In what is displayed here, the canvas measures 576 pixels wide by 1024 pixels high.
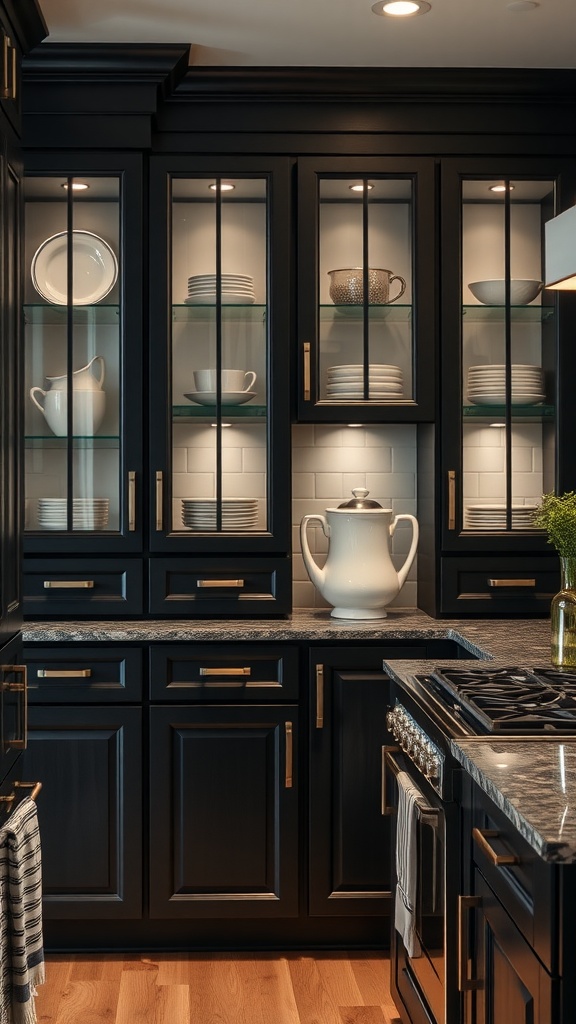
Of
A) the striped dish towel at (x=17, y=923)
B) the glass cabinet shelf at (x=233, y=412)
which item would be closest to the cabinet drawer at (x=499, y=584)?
the glass cabinet shelf at (x=233, y=412)

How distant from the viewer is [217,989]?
293 centimetres

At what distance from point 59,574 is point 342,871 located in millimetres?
1266

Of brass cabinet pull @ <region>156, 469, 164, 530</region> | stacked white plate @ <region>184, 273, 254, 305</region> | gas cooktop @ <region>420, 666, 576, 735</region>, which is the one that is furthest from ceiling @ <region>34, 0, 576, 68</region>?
gas cooktop @ <region>420, 666, 576, 735</region>

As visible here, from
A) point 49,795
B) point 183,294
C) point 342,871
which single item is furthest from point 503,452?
point 49,795

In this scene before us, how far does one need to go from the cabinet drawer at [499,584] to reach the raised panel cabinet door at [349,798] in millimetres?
409

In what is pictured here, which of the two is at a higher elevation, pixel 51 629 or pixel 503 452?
pixel 503 452

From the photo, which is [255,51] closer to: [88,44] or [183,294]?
[88,44]

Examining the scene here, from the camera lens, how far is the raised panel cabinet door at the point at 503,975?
142cm

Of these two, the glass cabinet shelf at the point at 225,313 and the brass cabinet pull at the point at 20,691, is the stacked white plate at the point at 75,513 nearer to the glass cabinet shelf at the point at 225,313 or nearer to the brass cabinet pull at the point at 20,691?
the glass cabinet shelf at the point at 225,313

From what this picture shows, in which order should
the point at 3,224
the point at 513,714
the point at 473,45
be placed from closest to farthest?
the point at 513,714 → the point at 3,224 → the point at 473,45

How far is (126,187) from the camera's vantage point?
3271mm

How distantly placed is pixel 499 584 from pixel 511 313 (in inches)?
34.7

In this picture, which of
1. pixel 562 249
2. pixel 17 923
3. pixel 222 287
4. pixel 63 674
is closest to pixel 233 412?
pixel 222 287

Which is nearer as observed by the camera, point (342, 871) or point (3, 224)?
point (3, 224)
